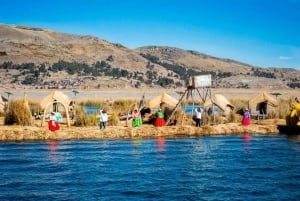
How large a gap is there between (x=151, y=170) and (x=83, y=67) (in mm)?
107734

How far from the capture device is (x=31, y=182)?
15.9 m

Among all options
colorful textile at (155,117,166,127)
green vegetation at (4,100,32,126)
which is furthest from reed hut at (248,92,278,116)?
green vegetation at (4,100,32,126)

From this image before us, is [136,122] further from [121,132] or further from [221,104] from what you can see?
[221,104]

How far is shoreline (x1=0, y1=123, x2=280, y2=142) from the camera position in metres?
26.3

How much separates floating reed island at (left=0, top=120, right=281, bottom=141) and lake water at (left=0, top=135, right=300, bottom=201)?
111 centimetres

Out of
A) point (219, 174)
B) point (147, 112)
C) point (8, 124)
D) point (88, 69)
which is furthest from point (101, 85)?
point (219, 174)

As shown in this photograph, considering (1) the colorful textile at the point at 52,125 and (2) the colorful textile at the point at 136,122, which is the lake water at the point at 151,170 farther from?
(2) the colorful textile at the point at 136,122

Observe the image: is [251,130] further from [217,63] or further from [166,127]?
[217,63]

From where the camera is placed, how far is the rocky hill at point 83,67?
108000mm

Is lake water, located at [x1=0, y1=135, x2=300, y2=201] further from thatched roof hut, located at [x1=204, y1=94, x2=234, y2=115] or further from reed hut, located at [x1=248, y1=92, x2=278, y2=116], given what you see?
reed hut, located at [x1=248, y1=92, x2=278, y2=116]

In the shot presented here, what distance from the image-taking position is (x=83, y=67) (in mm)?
123938

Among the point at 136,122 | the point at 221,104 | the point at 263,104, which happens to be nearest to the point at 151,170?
the point at 136,122

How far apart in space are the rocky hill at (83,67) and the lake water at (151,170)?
72611mm

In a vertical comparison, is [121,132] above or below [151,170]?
above
